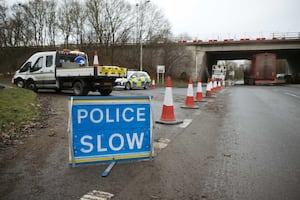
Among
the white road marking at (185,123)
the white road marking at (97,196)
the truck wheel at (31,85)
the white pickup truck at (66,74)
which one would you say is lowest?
the white road marking at (97,196)

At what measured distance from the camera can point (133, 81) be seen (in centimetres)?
1997

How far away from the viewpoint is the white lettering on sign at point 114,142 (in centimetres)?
323

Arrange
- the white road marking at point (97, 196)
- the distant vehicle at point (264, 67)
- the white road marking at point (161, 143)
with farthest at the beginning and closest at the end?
1. the distant vehicle at point (264, 67)
2. the white road marking at point (161, 143)
3. the white road marking at point (97, 196)

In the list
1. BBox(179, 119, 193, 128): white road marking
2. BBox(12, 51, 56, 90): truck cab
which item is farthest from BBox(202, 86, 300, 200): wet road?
BBox(12, 51, 56, 90): truck cab

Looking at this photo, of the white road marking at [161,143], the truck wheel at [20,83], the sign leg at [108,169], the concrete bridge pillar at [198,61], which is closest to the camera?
the sign leg at [108,169]

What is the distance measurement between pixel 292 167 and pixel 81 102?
296cm

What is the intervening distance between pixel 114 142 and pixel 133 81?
1676cm

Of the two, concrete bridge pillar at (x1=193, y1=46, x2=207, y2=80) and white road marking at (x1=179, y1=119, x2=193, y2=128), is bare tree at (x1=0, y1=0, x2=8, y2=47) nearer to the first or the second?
concrete bridge pillar at (x1=193, y1=46, x2=207, y2=80)

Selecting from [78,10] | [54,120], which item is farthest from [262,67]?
[54,120]

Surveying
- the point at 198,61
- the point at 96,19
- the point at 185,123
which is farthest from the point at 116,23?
the point at 185,123

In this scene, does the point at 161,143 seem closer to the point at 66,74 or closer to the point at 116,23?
the point at 66,74

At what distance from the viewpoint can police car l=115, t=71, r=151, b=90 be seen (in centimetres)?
1958

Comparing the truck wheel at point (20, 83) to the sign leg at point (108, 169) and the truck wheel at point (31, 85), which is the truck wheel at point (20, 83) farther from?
the sign leg at point (108, 169)

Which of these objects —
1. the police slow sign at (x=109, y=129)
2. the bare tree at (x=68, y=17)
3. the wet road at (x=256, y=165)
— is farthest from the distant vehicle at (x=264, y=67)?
the police slow sign at (x=109, y=129)
